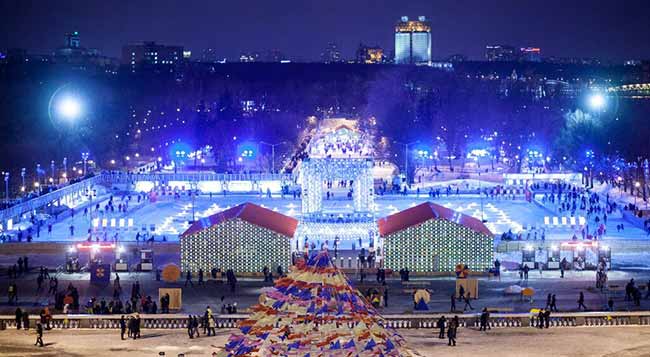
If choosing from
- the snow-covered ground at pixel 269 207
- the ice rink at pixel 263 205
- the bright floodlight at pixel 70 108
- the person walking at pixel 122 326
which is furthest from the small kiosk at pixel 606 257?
the bright floodlight at pixel 70 108

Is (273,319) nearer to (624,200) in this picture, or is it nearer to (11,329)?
(11,329)

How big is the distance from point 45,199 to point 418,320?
32521mm

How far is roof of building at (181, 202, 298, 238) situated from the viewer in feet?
129

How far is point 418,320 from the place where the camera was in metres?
30.9

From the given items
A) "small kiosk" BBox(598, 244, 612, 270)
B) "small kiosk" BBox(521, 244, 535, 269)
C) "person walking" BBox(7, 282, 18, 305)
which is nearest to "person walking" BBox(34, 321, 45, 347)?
"person walking" BBox(7, 282, 18, 305)

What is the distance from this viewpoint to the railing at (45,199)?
2093 inches

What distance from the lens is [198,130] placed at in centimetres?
10038

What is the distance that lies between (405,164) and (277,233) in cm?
4450

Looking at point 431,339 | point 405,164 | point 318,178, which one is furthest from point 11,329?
point 405,164

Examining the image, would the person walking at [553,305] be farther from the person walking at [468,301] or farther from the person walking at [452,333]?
the person walking at [452,333]

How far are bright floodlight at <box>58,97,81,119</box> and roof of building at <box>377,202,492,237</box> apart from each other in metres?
71.8

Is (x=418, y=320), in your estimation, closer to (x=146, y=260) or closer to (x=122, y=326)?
(x=122, y=326)

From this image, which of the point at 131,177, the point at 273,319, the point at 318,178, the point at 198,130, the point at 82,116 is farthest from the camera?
the point at 82,116

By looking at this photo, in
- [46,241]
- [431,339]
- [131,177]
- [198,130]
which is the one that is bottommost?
[431,339]
